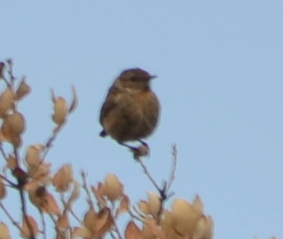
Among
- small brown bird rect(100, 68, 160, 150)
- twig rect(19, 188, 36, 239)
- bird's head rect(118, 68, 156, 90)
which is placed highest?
twig rect(19, 188, 36, 239)

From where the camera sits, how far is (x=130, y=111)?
7.47 meters

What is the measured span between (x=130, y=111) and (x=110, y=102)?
26 centimetres

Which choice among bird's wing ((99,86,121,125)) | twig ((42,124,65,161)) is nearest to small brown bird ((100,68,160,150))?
bird's wing ((99,86,121,125))

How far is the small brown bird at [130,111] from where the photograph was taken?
7410mm

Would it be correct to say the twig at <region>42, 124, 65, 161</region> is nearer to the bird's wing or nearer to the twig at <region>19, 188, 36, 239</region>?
the twig at <region>19, 188, 36, 239</region>

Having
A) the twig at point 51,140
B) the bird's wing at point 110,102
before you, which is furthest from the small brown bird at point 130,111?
the twig at point 51,140

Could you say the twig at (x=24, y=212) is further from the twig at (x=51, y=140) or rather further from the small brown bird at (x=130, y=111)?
the small brown bird at (x=130, y=111)

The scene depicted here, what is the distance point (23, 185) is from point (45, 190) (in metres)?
0.18

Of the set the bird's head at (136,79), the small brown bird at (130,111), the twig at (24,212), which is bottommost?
the small brown bird at (130,111)

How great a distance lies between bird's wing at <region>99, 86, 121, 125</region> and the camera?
7.59 m

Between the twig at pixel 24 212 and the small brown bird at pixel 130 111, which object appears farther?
the small brown bird at pixel 130 111

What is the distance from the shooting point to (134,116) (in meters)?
7.45

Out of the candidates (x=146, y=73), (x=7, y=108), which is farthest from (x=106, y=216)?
(x=146, y=73)

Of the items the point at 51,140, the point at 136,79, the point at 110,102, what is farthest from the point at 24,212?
the point at 136,79
